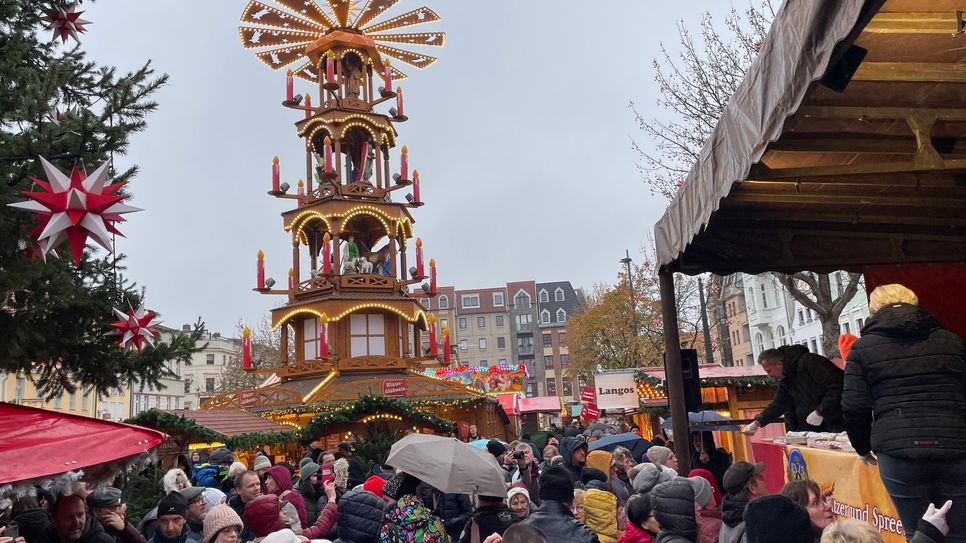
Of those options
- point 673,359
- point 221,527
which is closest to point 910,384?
point 221,527

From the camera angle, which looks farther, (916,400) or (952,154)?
(952,154)

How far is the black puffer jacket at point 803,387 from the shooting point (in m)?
6.01

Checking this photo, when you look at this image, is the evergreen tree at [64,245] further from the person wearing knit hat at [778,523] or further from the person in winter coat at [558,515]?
the person wearing knit hat at [778,523]

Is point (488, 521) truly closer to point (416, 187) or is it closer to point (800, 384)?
point (800, 384)

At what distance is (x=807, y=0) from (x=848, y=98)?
1.65m

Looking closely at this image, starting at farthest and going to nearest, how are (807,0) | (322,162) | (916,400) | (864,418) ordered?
(322,162), (864,418), (916,400), (807,0)

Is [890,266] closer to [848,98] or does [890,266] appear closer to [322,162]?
[848,98]

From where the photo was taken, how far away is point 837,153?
19.2 feet

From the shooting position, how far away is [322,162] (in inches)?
1332

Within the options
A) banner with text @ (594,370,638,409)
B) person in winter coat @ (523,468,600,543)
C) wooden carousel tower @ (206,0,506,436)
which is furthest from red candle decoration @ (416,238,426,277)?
person in winter coat @ (523,468,600,543)

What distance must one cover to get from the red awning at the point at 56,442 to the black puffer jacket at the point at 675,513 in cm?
382

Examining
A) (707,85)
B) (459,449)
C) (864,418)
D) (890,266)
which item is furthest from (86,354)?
(707,85)

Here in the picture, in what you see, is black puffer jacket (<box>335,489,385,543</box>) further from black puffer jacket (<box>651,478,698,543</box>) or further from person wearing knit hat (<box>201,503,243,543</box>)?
black puffer jacket (<box>651,478,698,543</box>)

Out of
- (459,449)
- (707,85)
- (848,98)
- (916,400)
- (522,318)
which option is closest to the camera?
(916,400)
